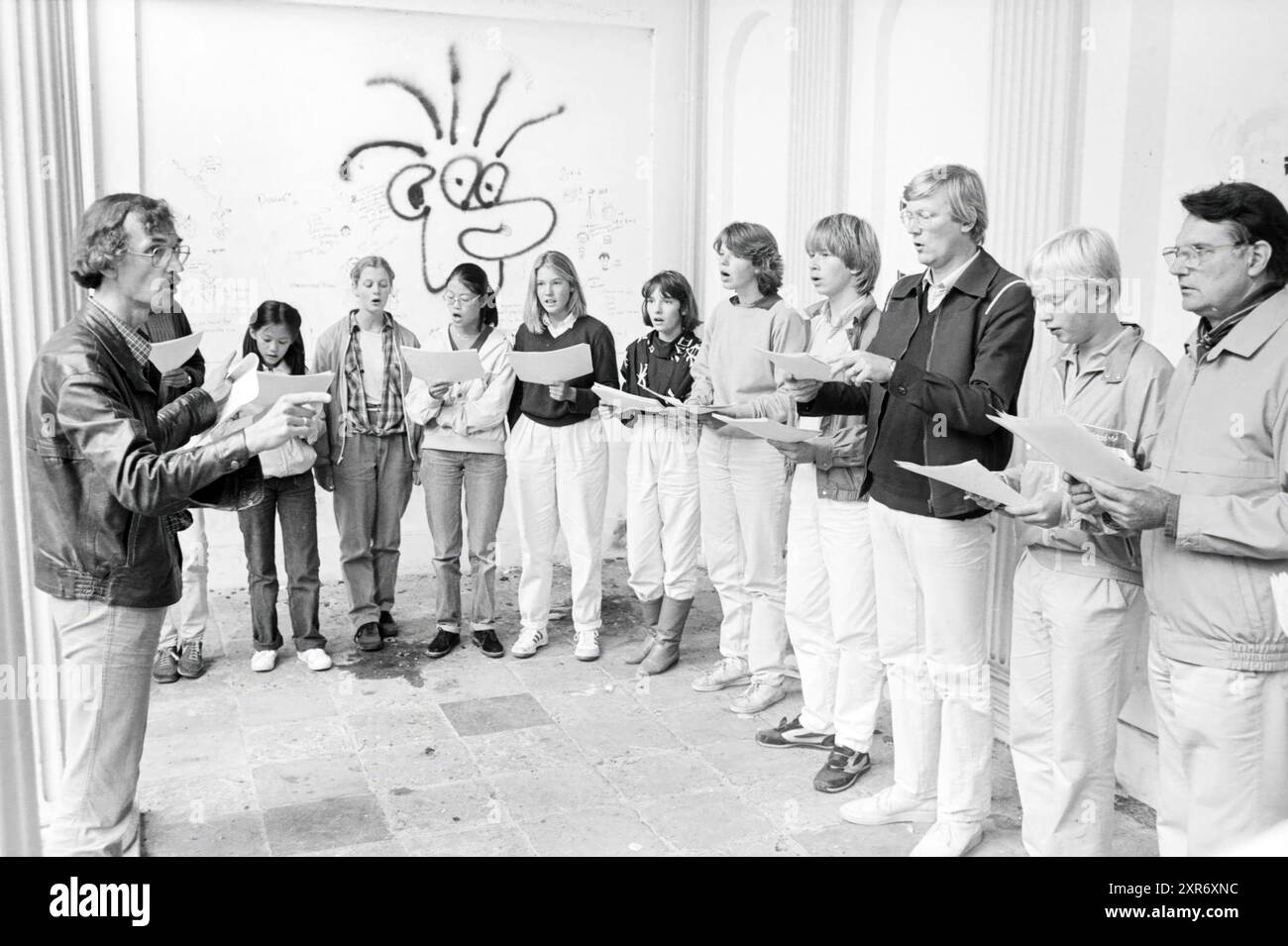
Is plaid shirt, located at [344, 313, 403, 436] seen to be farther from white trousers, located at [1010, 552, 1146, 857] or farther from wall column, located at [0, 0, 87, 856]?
white trousers, located at [1010, 552, 1146, 857]

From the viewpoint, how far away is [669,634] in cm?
590

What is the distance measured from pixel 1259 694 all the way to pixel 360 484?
445cm

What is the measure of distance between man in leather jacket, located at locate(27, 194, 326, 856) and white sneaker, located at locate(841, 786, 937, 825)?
93.6 inches

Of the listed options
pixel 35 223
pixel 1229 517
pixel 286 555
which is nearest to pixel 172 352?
pixel 35 223

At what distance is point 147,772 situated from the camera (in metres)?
4.65

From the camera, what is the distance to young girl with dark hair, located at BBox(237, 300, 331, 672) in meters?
5.70

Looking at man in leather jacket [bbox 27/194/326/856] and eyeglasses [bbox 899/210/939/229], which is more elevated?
eyeglasses [bbox 899/210/939/229]

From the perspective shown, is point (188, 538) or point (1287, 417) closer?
point (1287, 417)

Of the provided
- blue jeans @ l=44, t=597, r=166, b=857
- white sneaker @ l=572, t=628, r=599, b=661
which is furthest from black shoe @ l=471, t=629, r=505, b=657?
blue jeans @ l=44, t=597, r=166, b=857

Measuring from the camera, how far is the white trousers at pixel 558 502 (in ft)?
19.7

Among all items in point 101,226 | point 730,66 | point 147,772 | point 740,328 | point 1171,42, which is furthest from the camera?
point 730,66

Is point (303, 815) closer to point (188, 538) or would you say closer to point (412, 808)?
point (412, 808)

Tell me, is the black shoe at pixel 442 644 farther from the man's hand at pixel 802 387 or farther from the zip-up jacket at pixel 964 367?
the zip-up jacket at pixel 964 367

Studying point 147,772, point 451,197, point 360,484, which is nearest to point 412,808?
point 147,772
